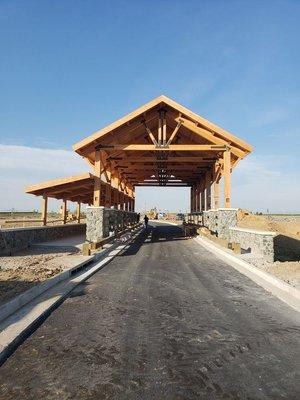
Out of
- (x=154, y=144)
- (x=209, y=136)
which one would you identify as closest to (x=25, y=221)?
(x=154, y=144)

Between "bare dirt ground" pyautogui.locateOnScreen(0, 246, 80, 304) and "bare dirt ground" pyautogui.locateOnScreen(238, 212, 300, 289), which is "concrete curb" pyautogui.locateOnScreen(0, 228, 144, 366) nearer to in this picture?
"bare dirt ground" pyautogui.locateOnScreen(0, 246, 80, 304)

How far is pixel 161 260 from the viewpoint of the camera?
47.7 feet

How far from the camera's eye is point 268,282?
399 inches

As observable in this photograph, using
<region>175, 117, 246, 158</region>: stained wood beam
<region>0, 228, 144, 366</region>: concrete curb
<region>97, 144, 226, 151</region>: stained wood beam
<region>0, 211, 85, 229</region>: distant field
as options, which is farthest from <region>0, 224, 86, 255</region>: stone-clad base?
<region>175, 117, 246, 158</region>: stained wood beam

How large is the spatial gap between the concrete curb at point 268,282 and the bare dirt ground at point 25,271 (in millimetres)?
6006

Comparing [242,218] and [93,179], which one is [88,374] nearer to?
[93,179]

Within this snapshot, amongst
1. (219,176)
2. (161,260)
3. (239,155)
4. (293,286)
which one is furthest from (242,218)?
(293,286)

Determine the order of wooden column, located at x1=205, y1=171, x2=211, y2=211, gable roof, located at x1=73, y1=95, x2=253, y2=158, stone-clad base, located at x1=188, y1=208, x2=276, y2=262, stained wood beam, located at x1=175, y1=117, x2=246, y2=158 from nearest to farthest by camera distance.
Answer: stone-clad base, located at x1=188, y1=208, x2=276, y2=262, gable roof, located at x1=73, y1=95, x2=253, y2=158, stained wood beam, located at x1=175, y1=117, x2=246, y2=158, wooden column, located at x1=205, y1=171, x2=211, y2=211

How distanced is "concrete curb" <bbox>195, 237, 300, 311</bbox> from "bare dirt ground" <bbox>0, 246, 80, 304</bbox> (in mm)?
6006

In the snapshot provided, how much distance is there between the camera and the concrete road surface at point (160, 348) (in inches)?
158

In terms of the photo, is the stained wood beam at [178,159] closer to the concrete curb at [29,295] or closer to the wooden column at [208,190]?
the wooden column at [208,190]

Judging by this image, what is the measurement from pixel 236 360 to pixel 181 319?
1.91 meters

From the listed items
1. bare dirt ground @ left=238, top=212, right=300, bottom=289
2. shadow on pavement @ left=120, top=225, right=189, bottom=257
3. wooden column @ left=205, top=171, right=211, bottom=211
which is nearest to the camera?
bare dirt ground @ left=238, top=212, right=300, bottom=289

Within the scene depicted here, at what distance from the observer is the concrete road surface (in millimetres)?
4016
